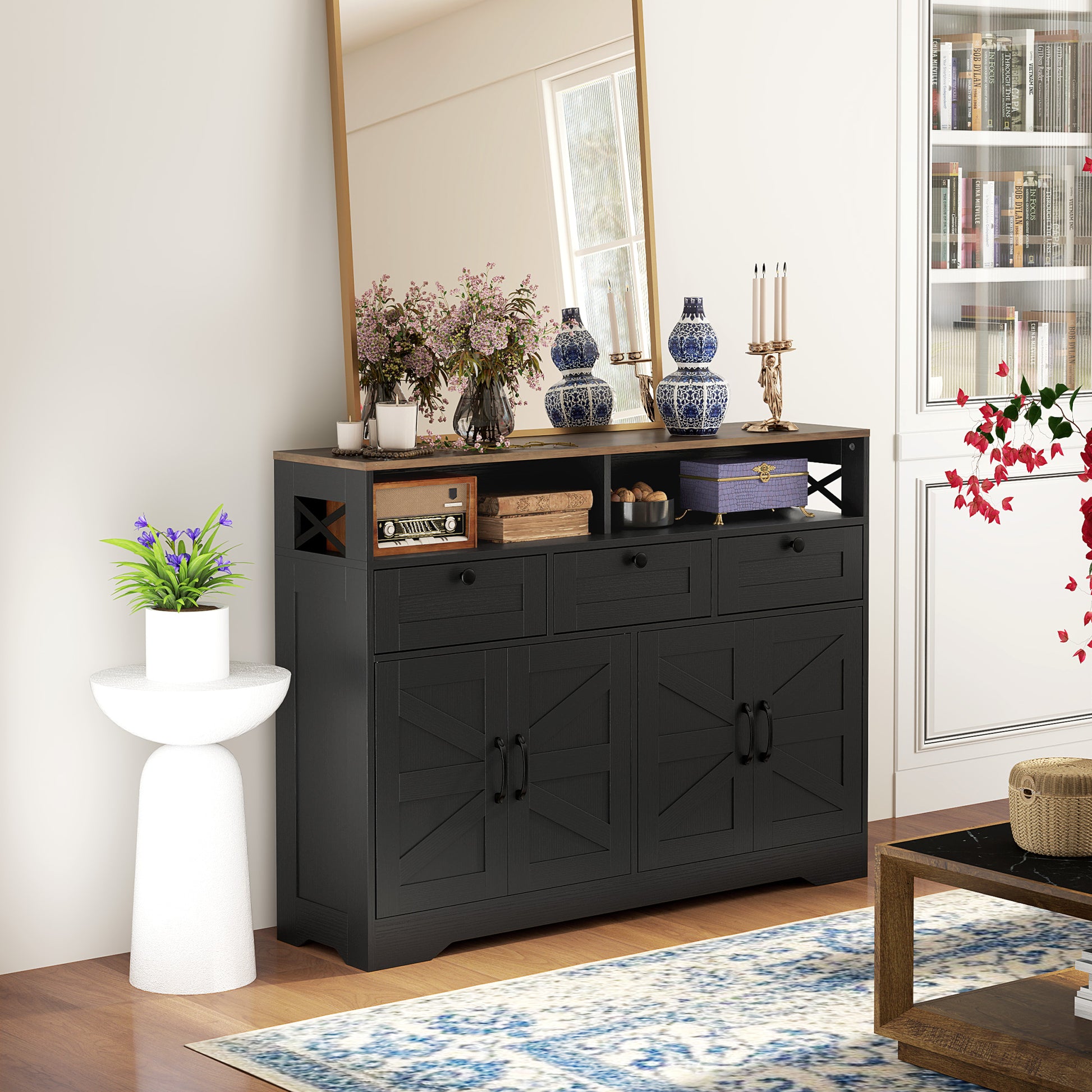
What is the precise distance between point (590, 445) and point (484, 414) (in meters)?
0.28

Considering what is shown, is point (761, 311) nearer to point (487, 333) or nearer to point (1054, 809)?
point (487, 333)

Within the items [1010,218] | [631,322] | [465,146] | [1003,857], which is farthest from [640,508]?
[1010,218]

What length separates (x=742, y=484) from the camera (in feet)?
13.4

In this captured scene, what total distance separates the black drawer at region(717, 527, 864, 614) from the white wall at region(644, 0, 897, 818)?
555 millimetres

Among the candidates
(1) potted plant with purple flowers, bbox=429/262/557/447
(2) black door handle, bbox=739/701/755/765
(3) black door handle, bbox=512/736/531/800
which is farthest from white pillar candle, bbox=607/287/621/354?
(3) black door handle, bbox=512/736/531/800

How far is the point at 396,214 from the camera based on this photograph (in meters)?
3.93

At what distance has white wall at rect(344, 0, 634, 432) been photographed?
12.8 feet

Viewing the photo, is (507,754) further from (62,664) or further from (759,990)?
(62,664)

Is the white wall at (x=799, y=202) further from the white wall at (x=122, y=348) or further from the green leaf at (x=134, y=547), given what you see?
the green leaf at (x=134, y=547)

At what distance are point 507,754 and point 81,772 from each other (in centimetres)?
96

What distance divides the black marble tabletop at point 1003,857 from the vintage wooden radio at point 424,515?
4.07ft

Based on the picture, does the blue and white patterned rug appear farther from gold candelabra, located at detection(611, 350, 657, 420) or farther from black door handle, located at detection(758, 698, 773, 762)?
gold candelabra, located at detection(611, 350, 657, 420)

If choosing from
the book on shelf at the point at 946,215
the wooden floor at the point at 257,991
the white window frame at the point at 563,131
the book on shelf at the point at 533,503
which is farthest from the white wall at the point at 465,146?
the wooden floor at the point at 257,991

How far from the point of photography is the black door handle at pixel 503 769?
12.2 ft
